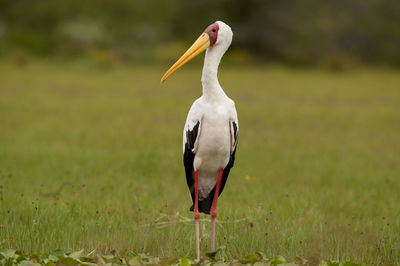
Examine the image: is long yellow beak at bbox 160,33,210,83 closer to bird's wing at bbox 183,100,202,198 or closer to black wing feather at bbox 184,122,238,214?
bird's wing at bbox 183,100,202,198

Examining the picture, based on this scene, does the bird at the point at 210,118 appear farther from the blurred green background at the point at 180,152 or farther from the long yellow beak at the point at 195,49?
the blurred green background at the point at 180,152

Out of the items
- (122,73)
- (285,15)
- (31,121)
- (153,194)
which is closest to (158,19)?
(285,15)

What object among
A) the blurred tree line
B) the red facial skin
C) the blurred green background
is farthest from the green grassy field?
the blurred tree line

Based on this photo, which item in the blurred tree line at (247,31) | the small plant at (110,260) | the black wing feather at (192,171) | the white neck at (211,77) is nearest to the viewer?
the small plant at (110,260)

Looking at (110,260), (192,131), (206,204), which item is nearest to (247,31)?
(206,204)

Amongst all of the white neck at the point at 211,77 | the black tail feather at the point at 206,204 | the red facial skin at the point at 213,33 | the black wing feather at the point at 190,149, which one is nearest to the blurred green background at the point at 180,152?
the black tail feather at the point at 206,204

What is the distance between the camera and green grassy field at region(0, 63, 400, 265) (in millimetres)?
4738

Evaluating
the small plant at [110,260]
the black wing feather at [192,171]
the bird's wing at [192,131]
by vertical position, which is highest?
the bird's wing at [192,131]

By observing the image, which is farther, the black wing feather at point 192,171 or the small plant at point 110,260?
the black wing feather at point 192,171

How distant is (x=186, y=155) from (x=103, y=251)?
1038 mm

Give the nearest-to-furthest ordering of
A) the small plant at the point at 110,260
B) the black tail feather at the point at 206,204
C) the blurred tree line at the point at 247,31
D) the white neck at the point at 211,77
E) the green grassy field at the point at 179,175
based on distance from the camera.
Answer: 1. the small plant at the point at 110,260
2. the white neck at the point at 211,77
3. the green grassy field at the point at 179,175
4. the black tail feather at the point at 206,204
5. the blurred tree line at the point at 247,31

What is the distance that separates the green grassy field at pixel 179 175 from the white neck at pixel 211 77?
90cm

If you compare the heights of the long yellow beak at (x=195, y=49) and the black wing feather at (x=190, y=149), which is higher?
the long yellow beak at (x=195, y=49)

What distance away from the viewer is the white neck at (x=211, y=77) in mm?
4285
